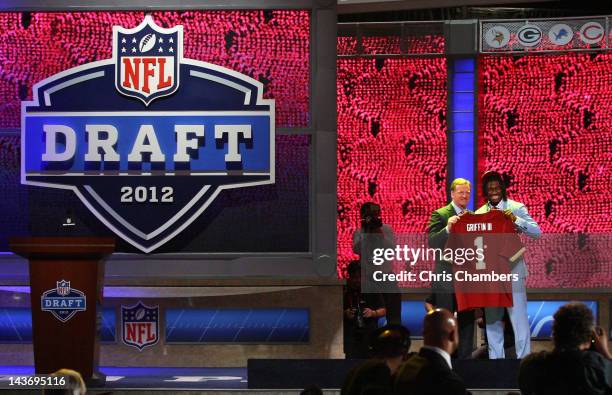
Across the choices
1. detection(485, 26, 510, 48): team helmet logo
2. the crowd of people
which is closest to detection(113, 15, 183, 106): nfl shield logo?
detection(485, 26, 510, 48): team helmet logo

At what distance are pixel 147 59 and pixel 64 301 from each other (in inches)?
102

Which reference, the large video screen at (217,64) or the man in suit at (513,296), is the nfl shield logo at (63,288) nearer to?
the large video screen at (217,64)

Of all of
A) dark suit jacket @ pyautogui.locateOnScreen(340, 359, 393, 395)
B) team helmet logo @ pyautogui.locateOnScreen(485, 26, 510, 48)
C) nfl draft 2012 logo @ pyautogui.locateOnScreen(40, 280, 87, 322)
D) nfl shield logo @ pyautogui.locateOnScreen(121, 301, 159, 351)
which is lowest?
nfl shield logo @ pyautogui.locateOnScreen(121, 301, 159, 351)

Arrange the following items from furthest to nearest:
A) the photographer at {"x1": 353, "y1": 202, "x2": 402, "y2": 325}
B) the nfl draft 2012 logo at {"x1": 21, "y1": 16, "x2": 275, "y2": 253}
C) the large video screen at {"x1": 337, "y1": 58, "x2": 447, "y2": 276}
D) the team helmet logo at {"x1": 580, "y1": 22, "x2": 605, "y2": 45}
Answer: the large video screen at {"x1": 337, "y1": 58, "x2": 447, "y2": 276} < the team helmet logo at {"x1": 580, "y1": 22, "x2": 605, "y2": 45} < the nfl draft 2012 logo at {"x1": 21, "y1": 16, "x2": 275, "y2": 253} < the photographer at {"x1": 353, "y1": 202, "x2": 402, "y2": 325}

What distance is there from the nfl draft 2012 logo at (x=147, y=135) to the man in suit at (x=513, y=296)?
2.23m

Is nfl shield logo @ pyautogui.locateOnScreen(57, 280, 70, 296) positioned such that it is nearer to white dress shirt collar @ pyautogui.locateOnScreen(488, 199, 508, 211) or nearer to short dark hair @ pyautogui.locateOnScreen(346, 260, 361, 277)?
short dark hair @ pyautogui.locateOnScreen(346, 260, 361, 277)

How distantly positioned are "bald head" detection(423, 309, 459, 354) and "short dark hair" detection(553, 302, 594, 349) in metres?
0.58

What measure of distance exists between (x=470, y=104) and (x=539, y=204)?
133 cm

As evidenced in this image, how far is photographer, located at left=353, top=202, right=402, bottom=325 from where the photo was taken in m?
10.6

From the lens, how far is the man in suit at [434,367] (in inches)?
234

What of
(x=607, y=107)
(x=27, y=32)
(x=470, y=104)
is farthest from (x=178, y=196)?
(x=607, y=107)

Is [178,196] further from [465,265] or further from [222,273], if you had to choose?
[465,265]

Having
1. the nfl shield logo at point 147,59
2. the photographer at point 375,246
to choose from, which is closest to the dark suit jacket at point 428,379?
the photographer at point 375,246

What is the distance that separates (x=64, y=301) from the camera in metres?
Result: 10.2
